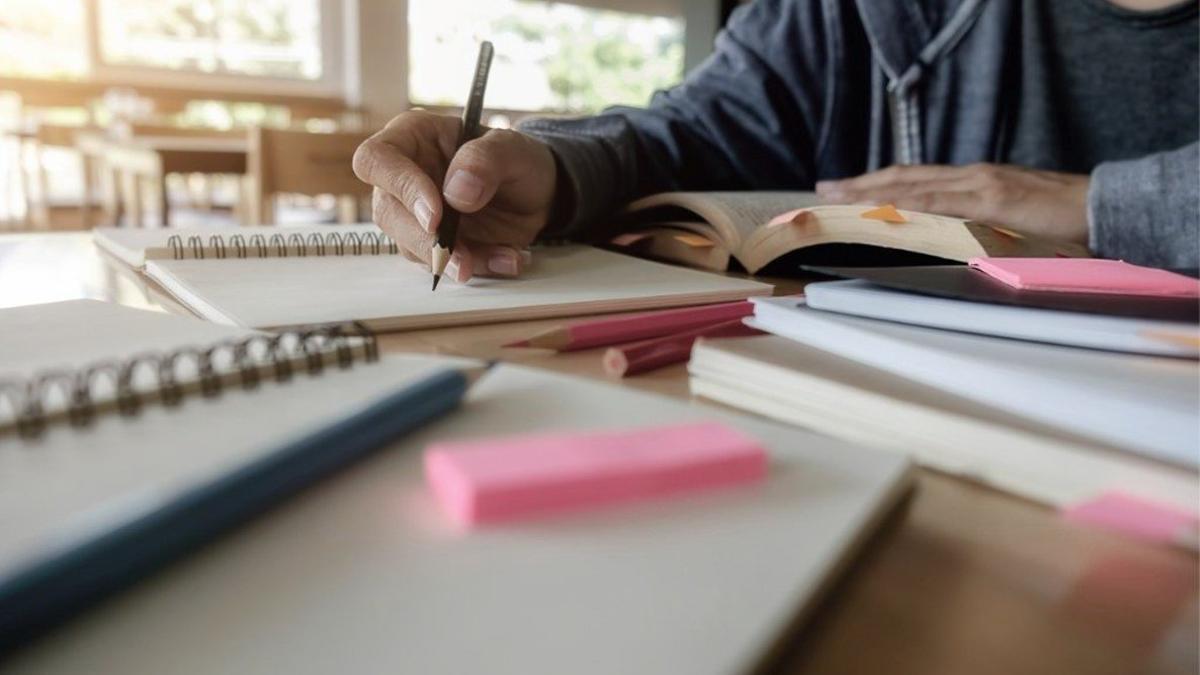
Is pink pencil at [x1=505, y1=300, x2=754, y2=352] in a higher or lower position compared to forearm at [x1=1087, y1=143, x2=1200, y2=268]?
lower

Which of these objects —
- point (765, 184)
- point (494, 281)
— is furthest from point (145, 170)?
point (494, 281)

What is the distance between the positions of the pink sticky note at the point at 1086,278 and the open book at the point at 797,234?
10 cm

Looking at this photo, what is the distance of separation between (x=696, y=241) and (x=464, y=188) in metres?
0.23

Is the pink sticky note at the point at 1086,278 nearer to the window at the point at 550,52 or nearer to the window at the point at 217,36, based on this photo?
the window at the point at 550,52

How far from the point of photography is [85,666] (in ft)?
0.51

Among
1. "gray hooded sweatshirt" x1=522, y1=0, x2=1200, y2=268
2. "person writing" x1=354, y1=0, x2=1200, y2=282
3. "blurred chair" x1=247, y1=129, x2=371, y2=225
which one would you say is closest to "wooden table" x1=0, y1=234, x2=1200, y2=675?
"person writing" x1=354, y1=0, x2=1200, y2=282

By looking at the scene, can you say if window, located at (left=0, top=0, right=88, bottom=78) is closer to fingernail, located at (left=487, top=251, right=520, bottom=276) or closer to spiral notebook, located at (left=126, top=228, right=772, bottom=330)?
spiral notebook, located at (left=126, top=228, right=772, bottom=330)

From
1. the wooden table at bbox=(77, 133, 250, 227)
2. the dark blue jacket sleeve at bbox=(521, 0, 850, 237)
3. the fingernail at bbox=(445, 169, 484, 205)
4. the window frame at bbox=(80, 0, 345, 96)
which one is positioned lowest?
the wooden table at bbox=(77, 133, 250, 227)

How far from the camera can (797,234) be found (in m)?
0.64

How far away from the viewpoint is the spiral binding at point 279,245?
64 cm

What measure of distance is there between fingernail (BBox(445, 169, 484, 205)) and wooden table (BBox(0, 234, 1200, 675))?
0.38 m

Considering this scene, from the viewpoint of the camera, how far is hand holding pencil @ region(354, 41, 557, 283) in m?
0.59

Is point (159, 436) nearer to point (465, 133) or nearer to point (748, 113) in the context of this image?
point (465, 133)

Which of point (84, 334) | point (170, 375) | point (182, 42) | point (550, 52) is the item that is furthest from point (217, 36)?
point (170, 375)
